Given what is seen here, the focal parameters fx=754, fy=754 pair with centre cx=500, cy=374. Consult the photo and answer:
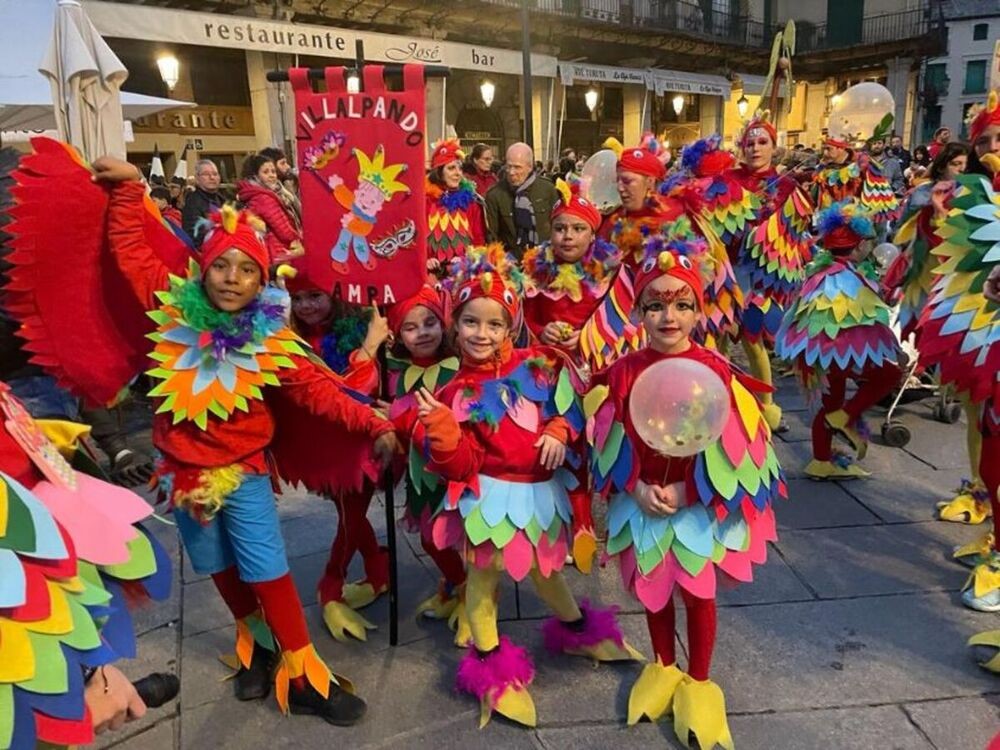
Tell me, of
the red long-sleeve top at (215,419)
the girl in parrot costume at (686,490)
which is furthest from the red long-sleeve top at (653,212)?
the red long-sleeve top at (215,419)

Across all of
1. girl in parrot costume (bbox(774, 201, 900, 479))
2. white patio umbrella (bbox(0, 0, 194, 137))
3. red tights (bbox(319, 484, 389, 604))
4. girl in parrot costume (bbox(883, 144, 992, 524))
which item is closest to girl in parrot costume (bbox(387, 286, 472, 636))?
red tights (bbox(319, 484, 389, 604))

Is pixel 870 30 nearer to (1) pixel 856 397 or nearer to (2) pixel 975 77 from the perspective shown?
(2) pixel 975 77

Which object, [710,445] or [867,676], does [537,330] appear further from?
[867,676]

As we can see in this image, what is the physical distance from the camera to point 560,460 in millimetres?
2652

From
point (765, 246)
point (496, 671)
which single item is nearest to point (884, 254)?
point (765, 246)

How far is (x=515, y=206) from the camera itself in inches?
285

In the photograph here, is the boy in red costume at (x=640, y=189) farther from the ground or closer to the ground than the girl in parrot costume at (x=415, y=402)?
farther from the ground

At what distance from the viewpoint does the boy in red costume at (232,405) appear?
A: 2.62 meters

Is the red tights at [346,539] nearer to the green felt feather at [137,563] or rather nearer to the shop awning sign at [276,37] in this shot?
the green felt feather at [137,563]

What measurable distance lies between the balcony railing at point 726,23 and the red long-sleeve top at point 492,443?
572 inches

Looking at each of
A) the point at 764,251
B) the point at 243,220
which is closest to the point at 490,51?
the point at 764,251

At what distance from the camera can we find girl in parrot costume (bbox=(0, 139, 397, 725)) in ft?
8.57

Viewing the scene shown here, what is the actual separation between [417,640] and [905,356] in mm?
3375

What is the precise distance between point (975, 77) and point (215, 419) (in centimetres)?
3964
